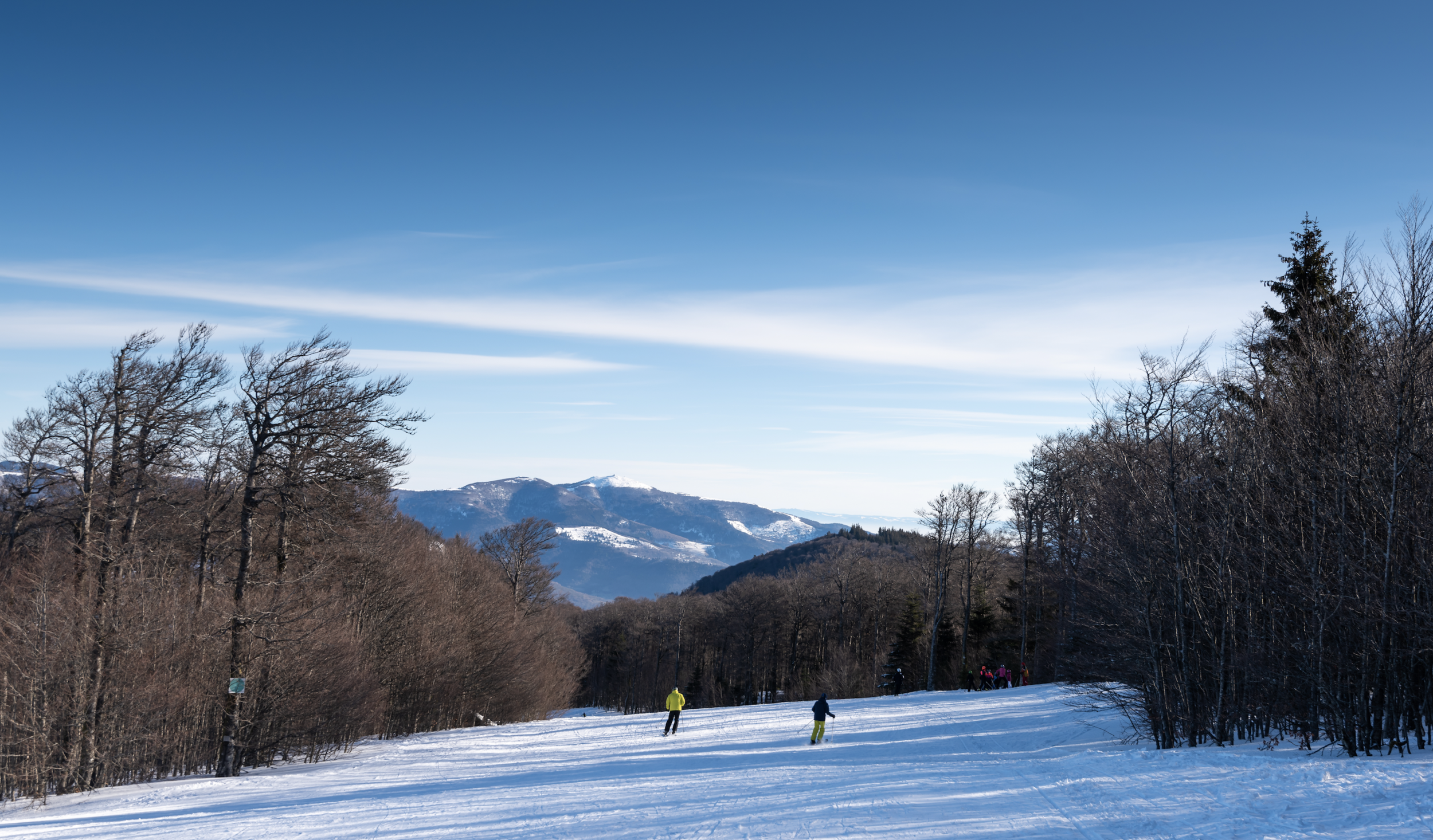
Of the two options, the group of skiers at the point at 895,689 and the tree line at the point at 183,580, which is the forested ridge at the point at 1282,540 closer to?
the group of skiers at the point at 895,689

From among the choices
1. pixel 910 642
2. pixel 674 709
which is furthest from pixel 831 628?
pixel 674 709

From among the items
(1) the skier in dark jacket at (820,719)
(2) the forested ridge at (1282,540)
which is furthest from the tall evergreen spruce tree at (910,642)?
(1) the skier in dark jacket at (820,719)

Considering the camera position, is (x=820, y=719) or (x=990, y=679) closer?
(x=820, y=719)

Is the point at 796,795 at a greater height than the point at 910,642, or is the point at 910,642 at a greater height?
the point at 796,795

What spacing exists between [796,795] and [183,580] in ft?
70.9

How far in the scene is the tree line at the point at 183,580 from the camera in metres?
18.5

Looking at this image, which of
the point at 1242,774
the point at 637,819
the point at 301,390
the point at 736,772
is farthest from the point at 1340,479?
the point at 301,390

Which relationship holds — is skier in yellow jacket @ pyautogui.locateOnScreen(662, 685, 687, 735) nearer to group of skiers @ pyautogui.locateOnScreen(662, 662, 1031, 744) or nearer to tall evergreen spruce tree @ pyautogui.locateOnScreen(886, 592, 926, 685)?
group of skiers @ pyautogui.locateOnScreen(662, 662, 1031, 744)

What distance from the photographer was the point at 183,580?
25656 millimetres

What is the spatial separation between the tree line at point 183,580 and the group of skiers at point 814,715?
9682 millimetres

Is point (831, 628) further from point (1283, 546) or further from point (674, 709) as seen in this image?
point (1283, 546)

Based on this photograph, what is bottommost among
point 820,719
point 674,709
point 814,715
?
point 674,709

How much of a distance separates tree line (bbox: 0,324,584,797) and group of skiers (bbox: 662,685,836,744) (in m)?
9.68

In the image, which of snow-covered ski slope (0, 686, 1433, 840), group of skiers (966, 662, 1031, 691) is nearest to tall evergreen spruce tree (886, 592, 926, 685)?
group of skiers (966, 662, 1031, 691)
